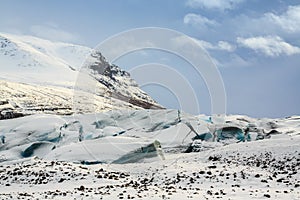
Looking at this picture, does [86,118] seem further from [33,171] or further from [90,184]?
[90,184]

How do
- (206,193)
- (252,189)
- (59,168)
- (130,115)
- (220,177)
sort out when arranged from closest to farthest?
(206,193)
(252,189)
(220,177)
(59,168)
(130,115)

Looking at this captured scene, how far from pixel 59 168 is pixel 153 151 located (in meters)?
11.1

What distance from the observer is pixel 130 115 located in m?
70.1

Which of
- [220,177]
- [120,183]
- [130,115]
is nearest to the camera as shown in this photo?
[120,183]

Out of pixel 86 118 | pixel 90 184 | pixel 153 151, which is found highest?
pixel 86 118

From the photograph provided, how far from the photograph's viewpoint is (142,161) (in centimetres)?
4334

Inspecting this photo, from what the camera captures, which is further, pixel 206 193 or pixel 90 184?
pixel 90 184

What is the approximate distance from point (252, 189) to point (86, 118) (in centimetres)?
4697

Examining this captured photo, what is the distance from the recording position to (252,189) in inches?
1066

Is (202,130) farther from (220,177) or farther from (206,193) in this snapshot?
(206,193)

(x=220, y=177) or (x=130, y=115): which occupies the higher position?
(x=130, y=115)

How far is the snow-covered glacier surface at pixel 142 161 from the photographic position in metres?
26.9

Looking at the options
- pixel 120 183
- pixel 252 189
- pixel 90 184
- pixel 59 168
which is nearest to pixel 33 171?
pixel 59 168

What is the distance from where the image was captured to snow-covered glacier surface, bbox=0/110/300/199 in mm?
26906
